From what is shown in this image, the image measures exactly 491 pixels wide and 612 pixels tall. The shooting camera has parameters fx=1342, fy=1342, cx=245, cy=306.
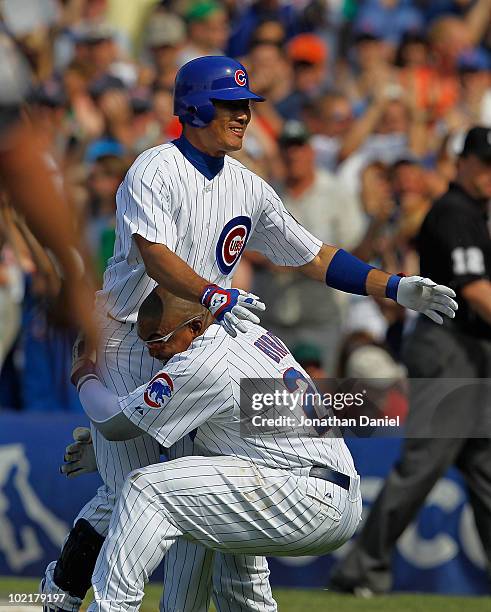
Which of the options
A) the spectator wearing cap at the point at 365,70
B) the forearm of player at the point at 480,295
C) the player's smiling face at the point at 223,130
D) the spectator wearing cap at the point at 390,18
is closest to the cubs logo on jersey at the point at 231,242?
the player's smiling face at the point at 223,130

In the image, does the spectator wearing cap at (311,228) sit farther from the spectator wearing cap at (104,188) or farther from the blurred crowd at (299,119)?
the spectator wearing cap at (104,188)

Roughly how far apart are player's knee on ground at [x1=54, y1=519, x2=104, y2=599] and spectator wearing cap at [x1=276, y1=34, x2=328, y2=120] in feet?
20.1

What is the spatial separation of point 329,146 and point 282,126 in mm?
470

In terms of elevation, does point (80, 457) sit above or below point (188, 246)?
below

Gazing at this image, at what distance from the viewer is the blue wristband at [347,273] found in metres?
5.33

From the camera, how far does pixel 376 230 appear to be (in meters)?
8.97

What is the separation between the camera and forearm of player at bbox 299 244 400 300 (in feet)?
17.3

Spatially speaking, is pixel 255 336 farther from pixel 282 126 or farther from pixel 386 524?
pixel 282 126

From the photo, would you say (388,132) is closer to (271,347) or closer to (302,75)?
(302,75)

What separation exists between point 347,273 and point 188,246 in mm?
687

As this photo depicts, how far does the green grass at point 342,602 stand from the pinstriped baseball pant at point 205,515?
2132 mm

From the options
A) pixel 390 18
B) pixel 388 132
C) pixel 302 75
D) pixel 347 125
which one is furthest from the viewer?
pixel 390 18

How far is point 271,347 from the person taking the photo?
487cm

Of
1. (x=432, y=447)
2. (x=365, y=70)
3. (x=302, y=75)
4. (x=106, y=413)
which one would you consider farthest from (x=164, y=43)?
(x=106, y=413)
